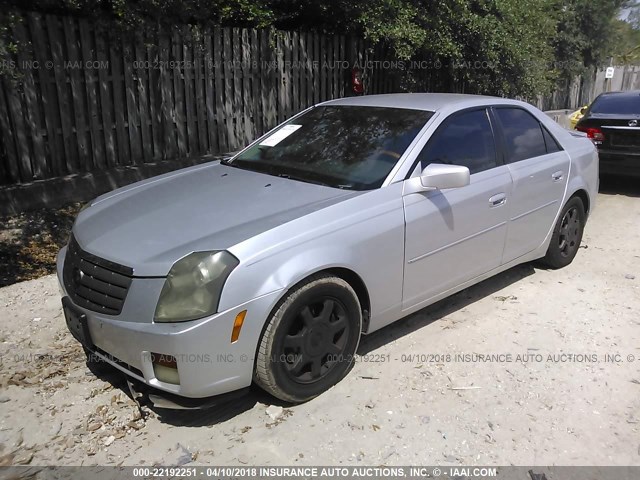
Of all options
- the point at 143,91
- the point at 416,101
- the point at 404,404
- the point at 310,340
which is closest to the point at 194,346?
the point at 310,340

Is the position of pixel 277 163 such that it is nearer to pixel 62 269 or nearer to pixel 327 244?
pixel 327 244

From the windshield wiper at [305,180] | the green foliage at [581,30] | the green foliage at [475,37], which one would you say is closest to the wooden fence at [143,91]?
the green foliage at [475,37]

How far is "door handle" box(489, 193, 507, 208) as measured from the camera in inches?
158

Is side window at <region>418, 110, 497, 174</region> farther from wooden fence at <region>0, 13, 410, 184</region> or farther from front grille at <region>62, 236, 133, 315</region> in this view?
wooden fence at <region>0, 13, 410, 184</region>

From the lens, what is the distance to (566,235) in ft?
16.9

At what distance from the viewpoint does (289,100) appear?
28.9 feet

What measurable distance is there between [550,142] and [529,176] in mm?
693

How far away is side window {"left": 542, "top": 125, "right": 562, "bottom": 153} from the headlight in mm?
3352

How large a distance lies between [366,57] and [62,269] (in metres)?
7.71

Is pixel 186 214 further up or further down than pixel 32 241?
further up

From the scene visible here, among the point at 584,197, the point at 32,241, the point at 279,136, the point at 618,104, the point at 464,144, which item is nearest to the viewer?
the point at 464,144

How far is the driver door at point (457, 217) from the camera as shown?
353 cm

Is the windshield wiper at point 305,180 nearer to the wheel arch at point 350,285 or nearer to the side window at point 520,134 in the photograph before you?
the wheel arch at point 350,285

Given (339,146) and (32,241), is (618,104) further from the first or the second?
(32,241)
